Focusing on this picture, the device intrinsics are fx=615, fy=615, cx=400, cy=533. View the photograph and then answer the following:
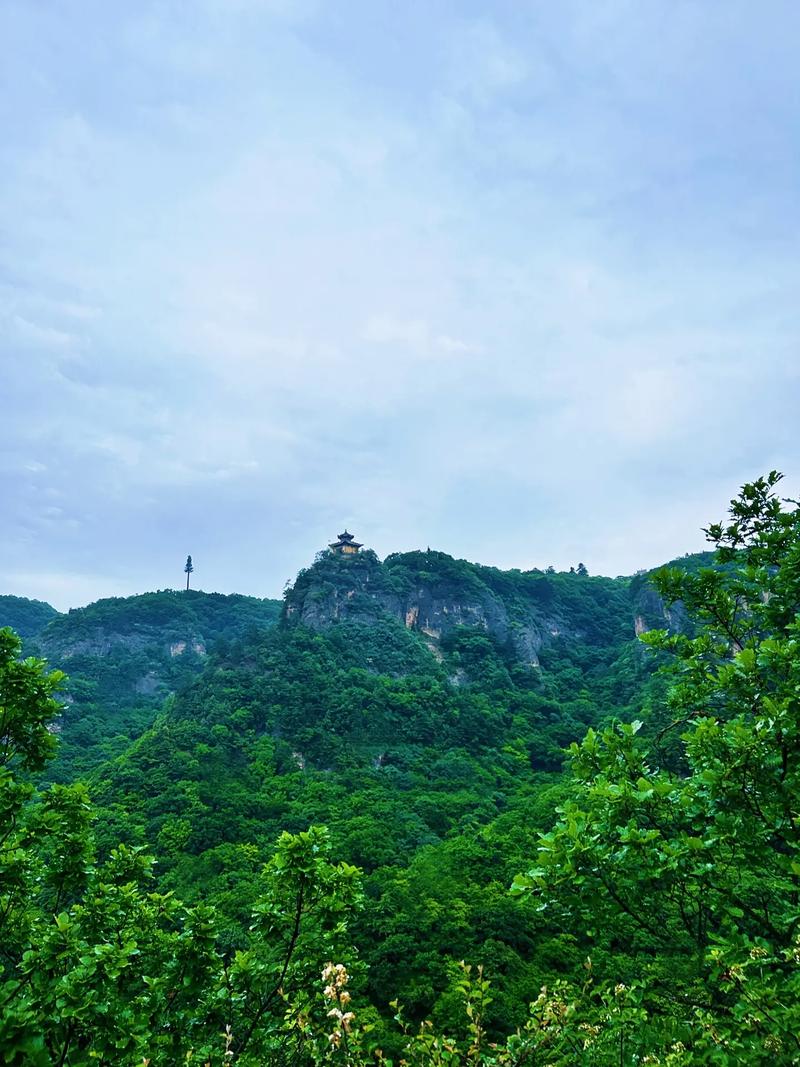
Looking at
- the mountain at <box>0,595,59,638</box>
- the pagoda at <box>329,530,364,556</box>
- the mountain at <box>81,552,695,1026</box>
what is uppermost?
the pagoda at <box>329,530,364,556</box>

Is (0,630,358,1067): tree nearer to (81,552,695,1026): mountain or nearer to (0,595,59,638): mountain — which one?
(81,552,695,1026): mountain

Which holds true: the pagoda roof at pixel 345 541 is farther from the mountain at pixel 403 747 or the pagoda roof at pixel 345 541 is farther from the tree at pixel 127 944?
the tree at pixel 127 944

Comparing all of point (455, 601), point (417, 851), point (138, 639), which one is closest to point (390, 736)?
point (417, 851)

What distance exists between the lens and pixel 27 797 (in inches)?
186

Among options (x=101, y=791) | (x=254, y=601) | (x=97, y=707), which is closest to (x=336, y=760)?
(x=101, y=791)

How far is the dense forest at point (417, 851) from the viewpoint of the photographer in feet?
11.7

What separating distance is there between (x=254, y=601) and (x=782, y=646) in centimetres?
9854

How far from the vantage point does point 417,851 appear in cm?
2598

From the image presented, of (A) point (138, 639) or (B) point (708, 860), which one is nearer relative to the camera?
(B) point (708, 860)

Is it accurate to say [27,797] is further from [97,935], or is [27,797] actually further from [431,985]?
[431,985]

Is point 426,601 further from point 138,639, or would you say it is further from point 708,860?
point 708,860

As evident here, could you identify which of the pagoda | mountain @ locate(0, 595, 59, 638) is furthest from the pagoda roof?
mountain @ locate(0, 595, 59, 638)

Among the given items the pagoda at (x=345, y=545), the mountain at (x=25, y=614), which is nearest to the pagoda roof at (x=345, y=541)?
the pagoda at (x=345, y=545)

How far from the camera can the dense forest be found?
11.7 feet
